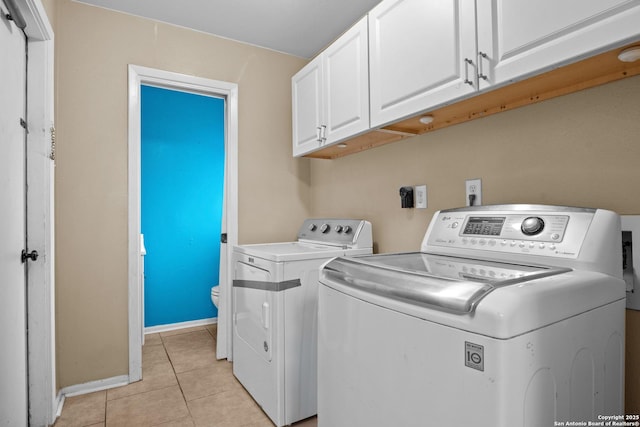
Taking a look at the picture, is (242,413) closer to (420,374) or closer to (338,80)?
(420,374)

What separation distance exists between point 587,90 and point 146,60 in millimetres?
2469

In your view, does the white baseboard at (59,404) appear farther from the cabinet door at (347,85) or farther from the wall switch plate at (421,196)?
the wall switch plate at (421,196)

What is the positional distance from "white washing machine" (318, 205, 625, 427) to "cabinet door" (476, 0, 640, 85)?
467mm

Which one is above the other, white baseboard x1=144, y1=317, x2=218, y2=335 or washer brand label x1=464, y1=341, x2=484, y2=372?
washer brand label x1=464, y1=341, x2=484, y2=372

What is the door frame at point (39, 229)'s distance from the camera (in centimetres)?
167

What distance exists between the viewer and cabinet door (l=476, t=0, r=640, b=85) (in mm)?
867

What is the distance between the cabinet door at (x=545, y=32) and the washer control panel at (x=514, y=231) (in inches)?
18.2

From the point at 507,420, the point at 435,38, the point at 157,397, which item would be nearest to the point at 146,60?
the point at 435,38

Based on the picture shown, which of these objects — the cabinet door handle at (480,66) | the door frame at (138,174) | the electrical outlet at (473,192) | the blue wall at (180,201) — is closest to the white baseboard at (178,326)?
the blue wall at (180,201)

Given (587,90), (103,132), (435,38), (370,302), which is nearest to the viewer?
(370,302)

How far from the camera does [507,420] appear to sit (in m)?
0.70

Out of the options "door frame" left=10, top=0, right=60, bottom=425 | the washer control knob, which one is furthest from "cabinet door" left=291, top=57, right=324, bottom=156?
"door frame" left=10, top=0, right=60, bottom=425

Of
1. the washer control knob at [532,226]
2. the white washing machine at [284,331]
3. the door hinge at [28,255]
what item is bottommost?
the white washing machine at [284,331]

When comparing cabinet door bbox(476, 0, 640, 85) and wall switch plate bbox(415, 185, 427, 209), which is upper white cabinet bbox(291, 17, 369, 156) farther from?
cabinet door bbox(476, 0, 640, 85)
